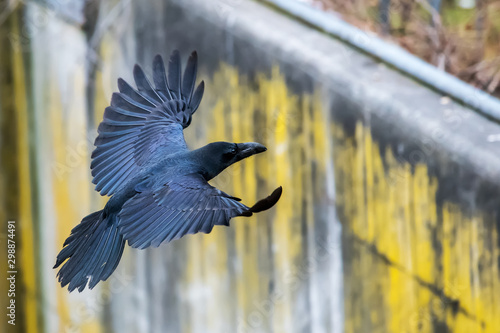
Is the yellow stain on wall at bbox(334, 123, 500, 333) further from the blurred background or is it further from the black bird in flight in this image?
the black bird in flight

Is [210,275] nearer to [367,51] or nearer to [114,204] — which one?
[367,51]

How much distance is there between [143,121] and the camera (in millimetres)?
5090

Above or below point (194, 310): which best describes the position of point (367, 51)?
above

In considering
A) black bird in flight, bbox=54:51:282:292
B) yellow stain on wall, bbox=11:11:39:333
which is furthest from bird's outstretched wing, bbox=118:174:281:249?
yellow stain on wall, bbox=11:11:39:333

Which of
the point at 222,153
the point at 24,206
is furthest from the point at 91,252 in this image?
the point at 24,206

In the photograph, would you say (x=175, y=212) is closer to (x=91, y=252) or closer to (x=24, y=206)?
(x=91, y=252)

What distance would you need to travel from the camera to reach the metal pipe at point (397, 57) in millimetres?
6656

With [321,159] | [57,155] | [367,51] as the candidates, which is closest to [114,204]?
[321,159]

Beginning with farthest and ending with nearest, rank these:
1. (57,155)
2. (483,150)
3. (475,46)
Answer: (57,155), (475,46), (483,150)

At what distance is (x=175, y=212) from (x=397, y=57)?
3534 millimetres

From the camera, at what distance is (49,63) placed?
836 centimetres

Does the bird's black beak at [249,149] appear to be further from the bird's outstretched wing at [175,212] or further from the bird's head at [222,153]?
the bird's outstretched wing at [175,212]

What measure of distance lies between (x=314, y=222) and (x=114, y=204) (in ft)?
9.49

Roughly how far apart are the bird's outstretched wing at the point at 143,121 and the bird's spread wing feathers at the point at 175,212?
630mm
